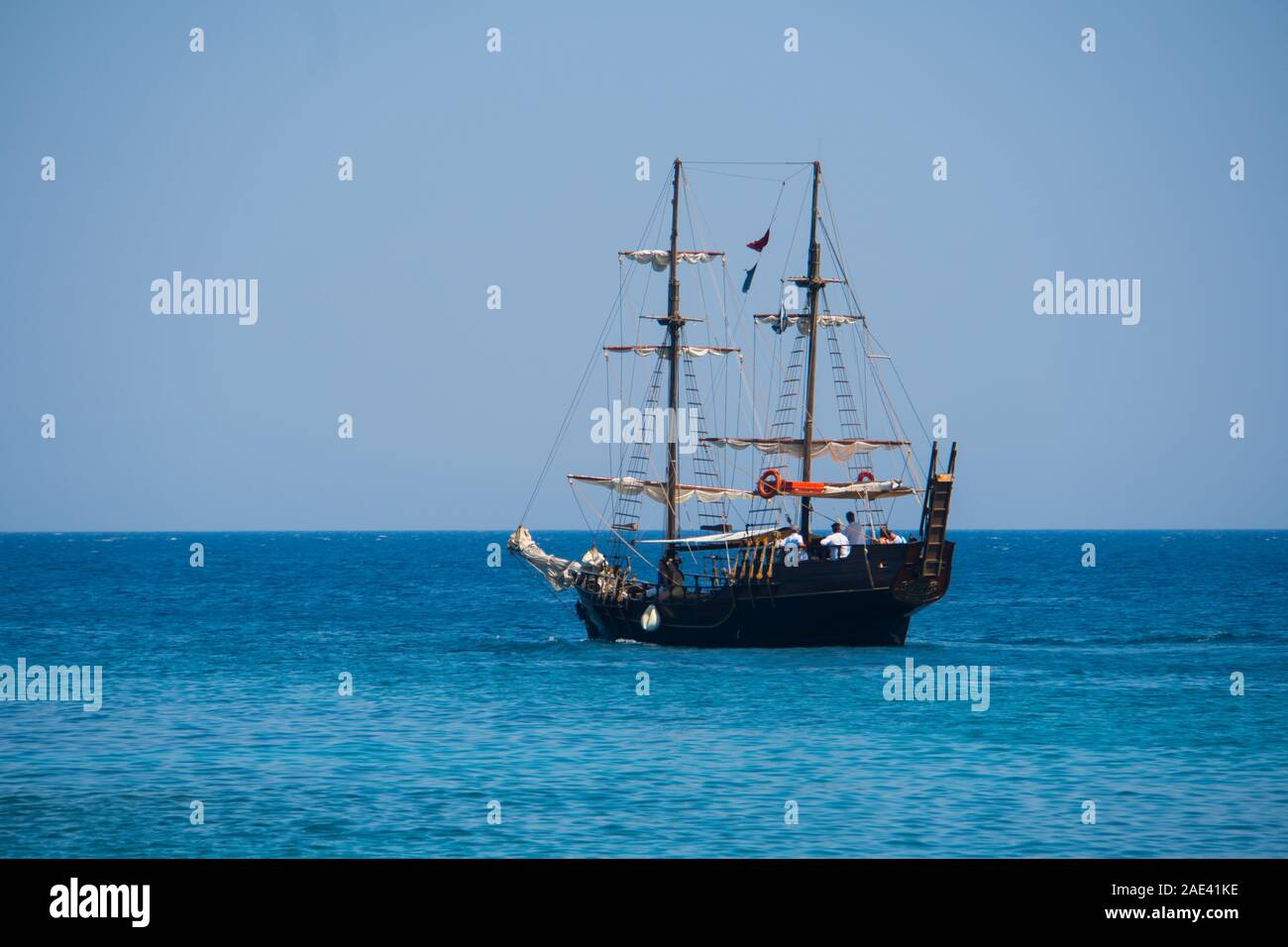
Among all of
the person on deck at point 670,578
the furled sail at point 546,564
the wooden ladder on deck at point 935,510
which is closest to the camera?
the wooden ladder on deck at point 935,510

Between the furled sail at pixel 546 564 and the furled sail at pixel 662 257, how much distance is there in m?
11.5

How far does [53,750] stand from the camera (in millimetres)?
29219

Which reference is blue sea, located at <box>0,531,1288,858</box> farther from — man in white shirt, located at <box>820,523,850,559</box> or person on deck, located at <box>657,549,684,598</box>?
man in white shirt, located at <box>820,523,850,559</box>

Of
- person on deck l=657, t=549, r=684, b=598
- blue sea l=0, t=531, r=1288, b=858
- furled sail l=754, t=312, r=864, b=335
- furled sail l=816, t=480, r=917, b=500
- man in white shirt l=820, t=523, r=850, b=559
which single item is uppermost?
furled sail l=754, t=312, r=864, b=335

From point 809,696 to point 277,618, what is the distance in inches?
1705

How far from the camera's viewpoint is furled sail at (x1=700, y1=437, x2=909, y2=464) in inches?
2093

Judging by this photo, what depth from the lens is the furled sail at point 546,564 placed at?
179 feet

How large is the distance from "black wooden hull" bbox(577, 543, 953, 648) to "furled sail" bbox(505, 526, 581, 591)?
14.5 feet
